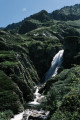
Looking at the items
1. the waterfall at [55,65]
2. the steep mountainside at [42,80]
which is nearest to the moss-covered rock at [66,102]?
the steep mountainside at [42,80]

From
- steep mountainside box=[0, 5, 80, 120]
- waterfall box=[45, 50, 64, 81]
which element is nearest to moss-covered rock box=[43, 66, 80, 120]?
steep mountainside box=[0, 5, 80, 120]

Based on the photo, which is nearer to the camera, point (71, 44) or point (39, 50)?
point (71, 44)

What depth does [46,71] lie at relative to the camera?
122 meters

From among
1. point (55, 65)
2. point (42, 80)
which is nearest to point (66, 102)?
point (42, 80)

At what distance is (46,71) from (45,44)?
90.2 ft

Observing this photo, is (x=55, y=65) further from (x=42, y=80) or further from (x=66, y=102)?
(x=66, y=102)

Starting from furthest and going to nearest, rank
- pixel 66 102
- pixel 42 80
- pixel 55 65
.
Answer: pixel 55 65
pixel 42 80
pixel 66 102

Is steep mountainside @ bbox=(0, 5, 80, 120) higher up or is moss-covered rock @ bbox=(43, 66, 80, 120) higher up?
steep mountainside @ bbox=(0, 5, 80, 120)

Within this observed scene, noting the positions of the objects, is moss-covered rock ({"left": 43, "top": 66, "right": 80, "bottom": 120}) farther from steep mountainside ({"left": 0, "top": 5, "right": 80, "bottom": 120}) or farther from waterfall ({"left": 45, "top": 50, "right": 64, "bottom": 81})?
waterfall ({"left": 45, "top": 50, "right": 64, "bottom": 81})

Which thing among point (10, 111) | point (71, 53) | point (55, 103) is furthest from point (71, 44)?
point (55, 103)

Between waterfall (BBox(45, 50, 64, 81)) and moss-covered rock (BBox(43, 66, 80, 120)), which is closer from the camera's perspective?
moss-covered rock (BBox(43, 66, 80, 120))

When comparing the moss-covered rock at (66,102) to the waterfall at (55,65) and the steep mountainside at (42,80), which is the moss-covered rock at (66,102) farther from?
the waterfall at (55,65)

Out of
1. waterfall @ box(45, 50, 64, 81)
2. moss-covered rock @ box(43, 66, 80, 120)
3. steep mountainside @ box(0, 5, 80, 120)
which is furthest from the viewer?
waterfall @ box(45, 50, 64, 81)

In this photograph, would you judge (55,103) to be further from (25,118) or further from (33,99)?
(33,99)
